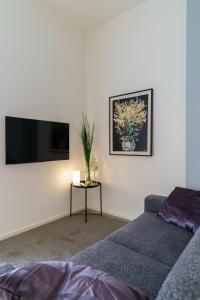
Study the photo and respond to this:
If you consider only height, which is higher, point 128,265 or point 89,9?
point 89,9

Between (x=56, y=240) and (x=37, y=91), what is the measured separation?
205cm

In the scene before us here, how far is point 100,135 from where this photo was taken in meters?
3.49

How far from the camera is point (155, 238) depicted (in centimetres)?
167

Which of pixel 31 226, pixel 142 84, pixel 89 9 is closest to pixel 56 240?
pixel 31 226

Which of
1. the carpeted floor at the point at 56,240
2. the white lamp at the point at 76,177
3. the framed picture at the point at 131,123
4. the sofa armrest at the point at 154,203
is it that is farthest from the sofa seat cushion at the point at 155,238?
the white lamp at the point at 76,177

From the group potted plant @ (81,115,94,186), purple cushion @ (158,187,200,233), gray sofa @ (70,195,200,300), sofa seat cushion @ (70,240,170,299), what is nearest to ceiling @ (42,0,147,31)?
potted plant @ (81,115,94,186)

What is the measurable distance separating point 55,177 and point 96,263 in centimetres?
202

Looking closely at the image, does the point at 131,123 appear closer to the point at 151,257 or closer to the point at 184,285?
the point at 151,257

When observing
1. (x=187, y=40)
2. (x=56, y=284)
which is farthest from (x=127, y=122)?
(x=56, y=284)

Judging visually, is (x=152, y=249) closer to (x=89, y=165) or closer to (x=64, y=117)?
(x=89, y=165)

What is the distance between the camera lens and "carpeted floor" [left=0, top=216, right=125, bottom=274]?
216 cm

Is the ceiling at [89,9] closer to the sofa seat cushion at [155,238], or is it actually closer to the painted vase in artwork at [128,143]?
the painted vase in artwork at [128,143]

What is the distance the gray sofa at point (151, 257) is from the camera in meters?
0.61

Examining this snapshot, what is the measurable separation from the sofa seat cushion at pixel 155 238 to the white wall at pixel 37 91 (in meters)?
1.56
